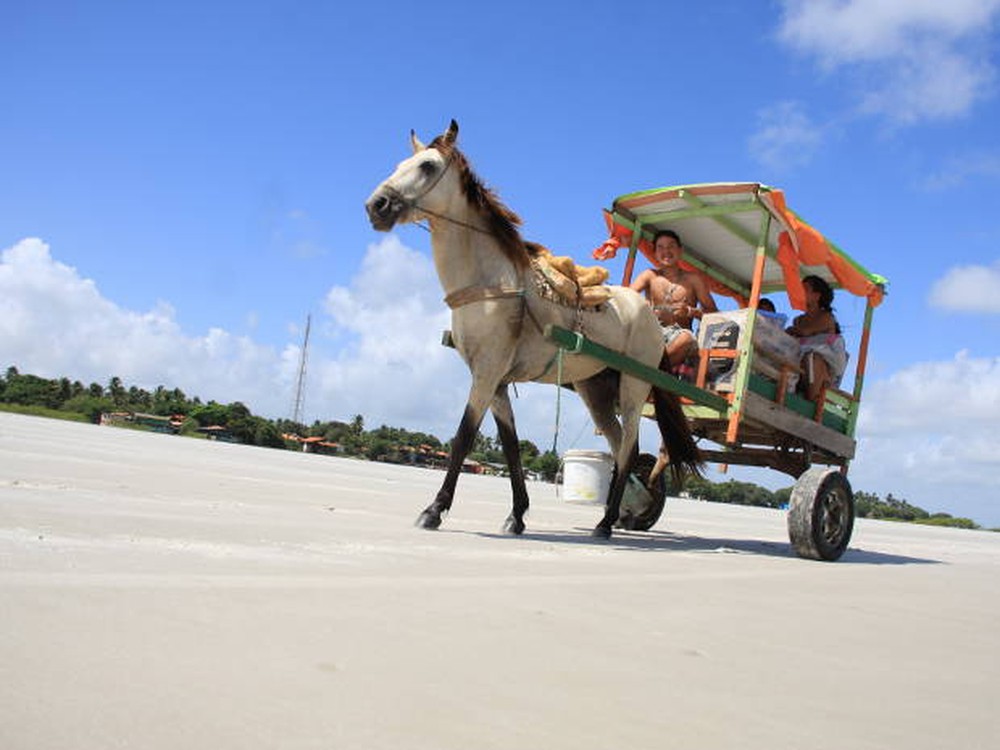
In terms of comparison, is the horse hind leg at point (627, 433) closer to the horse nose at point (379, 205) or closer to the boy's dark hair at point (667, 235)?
the boy's dark hair at point (667, 235)

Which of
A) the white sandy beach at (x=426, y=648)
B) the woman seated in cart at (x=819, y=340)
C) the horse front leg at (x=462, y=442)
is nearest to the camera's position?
the white sandy beach at (x=426, y=648)

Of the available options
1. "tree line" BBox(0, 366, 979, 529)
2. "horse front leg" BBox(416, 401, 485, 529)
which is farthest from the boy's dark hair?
"tree line" BBox(0, 366, 979, 529)

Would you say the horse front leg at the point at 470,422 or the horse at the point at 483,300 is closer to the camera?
the horse at the point at 483,300

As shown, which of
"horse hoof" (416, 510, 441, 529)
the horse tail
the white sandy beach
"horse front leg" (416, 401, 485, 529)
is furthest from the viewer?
the horse tail

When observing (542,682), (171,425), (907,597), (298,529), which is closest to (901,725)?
(542,682)

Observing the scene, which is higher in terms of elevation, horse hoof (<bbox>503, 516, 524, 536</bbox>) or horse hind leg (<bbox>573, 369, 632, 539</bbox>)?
horse hind leg (<bbox>573, 369, 632, 539</bbox>)

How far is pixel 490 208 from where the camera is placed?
5375 mm

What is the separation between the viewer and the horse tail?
257 inches

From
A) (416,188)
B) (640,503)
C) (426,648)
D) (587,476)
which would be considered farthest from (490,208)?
(587,476)

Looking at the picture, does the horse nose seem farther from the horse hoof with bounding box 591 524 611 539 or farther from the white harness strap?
the horse hoof with bounding box 591 524 611 539

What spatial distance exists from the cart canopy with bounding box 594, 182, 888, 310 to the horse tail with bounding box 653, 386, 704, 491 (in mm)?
1347

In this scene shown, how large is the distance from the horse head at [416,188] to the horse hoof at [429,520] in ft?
5.63

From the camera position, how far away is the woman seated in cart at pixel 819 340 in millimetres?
6969

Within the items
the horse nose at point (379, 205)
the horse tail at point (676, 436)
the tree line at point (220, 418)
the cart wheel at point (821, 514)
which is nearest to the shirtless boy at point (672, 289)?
the horse tail at point (676, 436)
